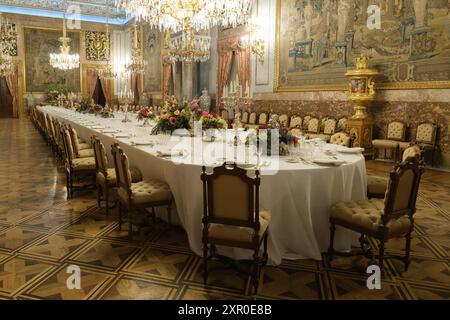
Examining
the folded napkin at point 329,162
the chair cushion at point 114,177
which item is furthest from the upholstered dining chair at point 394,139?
the chair cushion at point 114,177

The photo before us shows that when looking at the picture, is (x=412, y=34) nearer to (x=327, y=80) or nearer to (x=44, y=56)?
(x=327, y=80)

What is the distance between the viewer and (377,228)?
9.07ft

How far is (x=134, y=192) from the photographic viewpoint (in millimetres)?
3531

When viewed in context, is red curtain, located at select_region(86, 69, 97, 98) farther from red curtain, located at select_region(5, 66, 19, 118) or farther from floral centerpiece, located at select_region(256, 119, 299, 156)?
floral centerpiece, located at select_region(256, 119, 299, 156)

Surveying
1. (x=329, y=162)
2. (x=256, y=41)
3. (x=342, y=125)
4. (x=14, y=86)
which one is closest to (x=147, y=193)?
(x=329, y=162)

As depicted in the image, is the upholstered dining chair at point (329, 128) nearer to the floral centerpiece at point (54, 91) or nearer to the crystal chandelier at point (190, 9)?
the crystal chandelier at point (190, 9)

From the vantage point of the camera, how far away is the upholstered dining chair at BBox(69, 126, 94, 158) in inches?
206

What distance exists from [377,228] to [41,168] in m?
6.14

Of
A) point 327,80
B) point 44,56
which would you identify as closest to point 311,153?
point 327,80

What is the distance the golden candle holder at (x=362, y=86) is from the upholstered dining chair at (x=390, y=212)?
5.09m

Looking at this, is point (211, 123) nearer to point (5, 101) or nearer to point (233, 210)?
point (233, 210)

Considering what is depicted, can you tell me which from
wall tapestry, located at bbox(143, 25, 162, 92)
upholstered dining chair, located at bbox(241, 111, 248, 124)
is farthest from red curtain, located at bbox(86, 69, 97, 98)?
upholstered dining chair, located at bbox(241, 111, 248, 124)

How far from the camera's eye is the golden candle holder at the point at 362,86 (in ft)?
25.0

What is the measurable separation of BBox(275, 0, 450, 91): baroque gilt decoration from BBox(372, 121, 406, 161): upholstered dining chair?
0.76 meters
